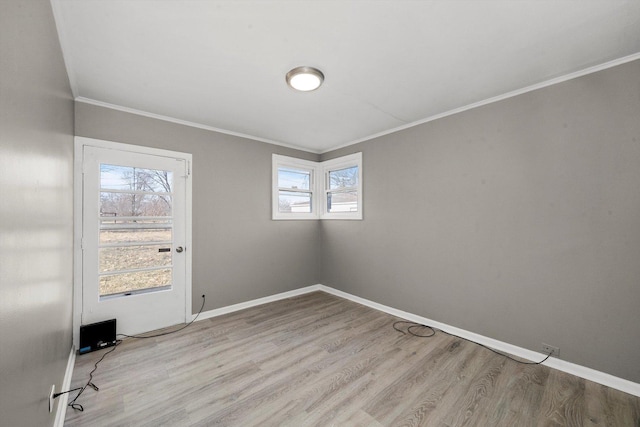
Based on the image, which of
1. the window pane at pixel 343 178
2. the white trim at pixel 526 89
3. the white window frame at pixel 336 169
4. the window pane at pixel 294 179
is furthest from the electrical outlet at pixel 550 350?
the window pane at pixel 294 179

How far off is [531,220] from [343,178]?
106 inches

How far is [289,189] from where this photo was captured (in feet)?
14.7

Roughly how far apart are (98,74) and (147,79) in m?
→ 0.39

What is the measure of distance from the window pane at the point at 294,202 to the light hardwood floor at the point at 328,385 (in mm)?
2058

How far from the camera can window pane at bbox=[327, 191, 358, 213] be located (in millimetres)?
4336

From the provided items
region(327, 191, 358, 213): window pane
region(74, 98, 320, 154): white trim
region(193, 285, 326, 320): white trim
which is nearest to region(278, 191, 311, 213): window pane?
region(327, 191, 358, 213): window pane

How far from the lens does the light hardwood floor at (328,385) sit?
5.89 feet

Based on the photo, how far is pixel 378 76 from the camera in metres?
2.34

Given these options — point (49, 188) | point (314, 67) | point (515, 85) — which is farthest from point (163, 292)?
point (515, 85)

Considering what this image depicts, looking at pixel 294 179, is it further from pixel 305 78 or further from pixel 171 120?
pixel 305 78

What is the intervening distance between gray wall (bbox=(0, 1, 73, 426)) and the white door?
3.79 feet

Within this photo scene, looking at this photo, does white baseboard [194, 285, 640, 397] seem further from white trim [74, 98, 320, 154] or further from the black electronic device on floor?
white trim [74, 98, 320, 154]

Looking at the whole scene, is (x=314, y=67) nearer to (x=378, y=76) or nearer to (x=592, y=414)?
(x=378, y=76)

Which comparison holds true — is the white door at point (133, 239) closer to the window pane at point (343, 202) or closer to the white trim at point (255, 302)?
the white trim at point (255, 302)
